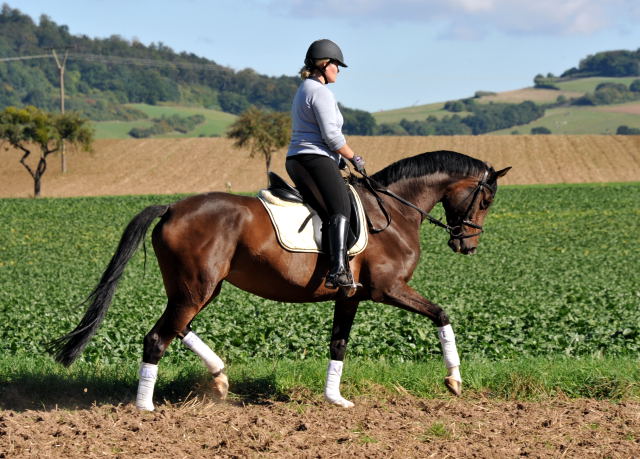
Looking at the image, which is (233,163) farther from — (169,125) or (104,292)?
(169,125)

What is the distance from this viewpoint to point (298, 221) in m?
7.34

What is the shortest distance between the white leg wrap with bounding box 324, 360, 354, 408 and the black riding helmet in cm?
282

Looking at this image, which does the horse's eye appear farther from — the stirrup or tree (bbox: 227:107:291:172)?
tree (bbox: 227:107:291:172)

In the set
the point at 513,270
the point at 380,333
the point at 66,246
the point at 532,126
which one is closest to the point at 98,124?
the point at 532,126

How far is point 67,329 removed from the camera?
13695mm

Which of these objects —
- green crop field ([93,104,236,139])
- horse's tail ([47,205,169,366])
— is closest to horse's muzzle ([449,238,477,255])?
horse's tail ([47,205,169,366])

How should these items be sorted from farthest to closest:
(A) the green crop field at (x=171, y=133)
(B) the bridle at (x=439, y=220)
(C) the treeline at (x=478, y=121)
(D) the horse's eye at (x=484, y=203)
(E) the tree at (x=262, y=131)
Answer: (C) the treeline at (x=478, y=121) → (A) the green crop field at (x=171, y=133) → (E) the tree at (x=262, y=131) → (D) the horse's eye at (x=484, y=203) → (B) the bridle at (x=439, y=220)

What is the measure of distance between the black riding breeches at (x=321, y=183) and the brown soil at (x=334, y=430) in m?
1.84

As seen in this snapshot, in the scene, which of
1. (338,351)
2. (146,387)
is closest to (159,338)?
(146,387)

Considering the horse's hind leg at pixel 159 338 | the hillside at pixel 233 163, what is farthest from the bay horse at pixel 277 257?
the hillside at pixel 233 163

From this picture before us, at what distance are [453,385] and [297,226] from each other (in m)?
2.05

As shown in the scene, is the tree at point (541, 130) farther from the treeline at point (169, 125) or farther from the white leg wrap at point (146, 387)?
the white leg wrap at point (146, 387)

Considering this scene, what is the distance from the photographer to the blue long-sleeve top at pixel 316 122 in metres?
7.14

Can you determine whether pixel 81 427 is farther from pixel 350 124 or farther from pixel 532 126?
pixel 532 126
